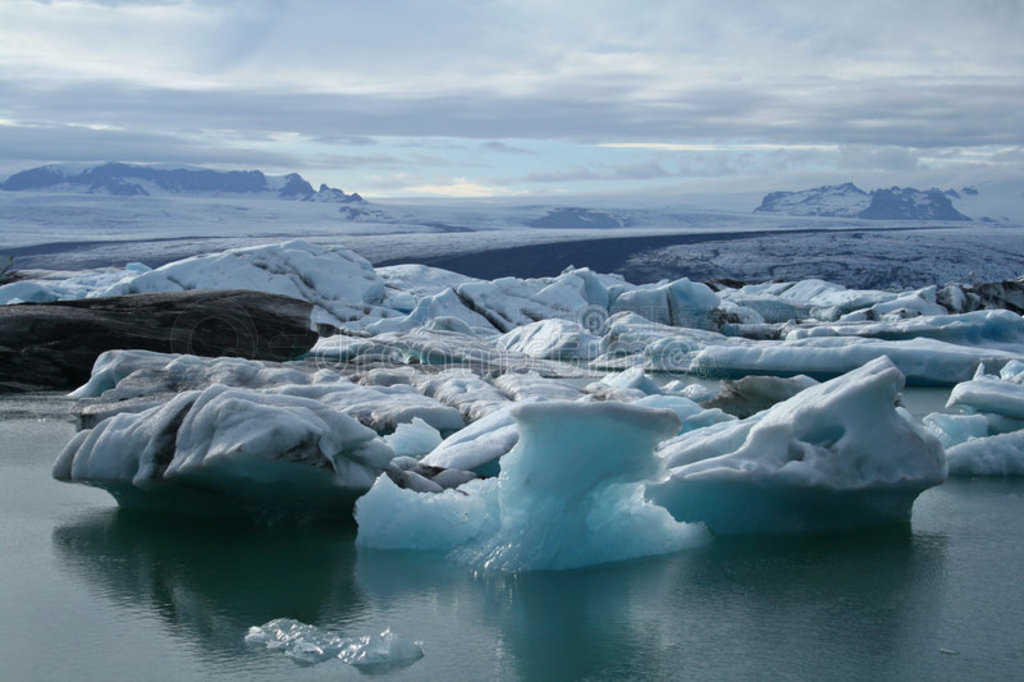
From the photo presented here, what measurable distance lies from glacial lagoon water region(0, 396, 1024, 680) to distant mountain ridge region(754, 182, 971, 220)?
99.9m

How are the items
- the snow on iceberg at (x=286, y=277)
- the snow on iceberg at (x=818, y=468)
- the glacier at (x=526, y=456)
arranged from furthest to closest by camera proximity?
the snow on iceberg at (x=286, y=277), the snow on iceberg at (x=818, y=468), the glacier at (x=526, y=456)

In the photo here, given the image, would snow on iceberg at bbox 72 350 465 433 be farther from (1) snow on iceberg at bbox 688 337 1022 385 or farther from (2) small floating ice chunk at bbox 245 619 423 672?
(1) snow on iceberg at bbox 688 337 1022 385

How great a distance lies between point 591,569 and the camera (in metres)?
4.92

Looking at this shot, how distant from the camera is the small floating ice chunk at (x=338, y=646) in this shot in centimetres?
380

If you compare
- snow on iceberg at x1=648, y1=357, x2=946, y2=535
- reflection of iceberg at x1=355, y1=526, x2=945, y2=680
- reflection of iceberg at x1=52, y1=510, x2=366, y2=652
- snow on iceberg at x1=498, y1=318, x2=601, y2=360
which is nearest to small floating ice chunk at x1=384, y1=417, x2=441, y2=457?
reflection of iceberg at x1=52, y1=510, x2=366, y2=652

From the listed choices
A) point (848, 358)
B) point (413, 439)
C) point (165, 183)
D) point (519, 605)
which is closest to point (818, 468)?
point (519, 605)

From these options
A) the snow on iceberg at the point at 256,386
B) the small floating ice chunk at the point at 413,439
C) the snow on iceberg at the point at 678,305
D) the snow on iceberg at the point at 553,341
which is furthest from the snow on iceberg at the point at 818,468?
the snow on iceberg at the point at 678,305

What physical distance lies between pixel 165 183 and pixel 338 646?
366 ft

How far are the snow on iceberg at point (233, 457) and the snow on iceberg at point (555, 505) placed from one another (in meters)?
0.34

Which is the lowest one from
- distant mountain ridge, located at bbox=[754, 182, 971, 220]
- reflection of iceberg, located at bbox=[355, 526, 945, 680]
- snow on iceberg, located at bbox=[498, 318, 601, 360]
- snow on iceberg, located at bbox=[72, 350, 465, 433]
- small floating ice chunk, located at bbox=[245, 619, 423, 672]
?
snow on iceberg, located at bbox=[498, 318, 601, 360]

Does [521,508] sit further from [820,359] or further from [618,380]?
[820,359]

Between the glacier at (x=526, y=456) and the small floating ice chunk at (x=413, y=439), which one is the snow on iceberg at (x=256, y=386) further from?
the small floating ice chunk at (x=413, y=439)

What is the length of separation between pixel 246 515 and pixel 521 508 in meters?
1.73

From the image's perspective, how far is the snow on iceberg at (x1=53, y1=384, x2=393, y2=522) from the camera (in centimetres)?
507
